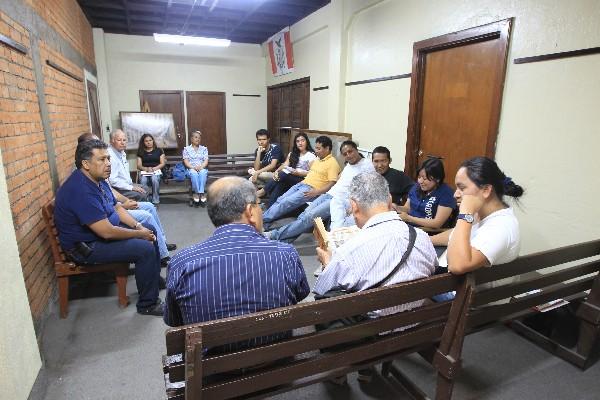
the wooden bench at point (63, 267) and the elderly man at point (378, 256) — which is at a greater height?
the elderly man at point (378, 256)

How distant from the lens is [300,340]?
44.7 inches

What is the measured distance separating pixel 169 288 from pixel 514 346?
205 cm

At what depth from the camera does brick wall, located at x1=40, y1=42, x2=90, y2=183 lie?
3063 millimetres

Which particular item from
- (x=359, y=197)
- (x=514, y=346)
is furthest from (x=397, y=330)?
(x=514, y=346)

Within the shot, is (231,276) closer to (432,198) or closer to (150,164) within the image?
(432,198)

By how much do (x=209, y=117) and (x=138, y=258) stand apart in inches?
233

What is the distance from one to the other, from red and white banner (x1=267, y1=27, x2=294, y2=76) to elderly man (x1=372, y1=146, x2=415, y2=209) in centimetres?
404

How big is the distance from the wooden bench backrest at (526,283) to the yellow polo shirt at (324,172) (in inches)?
94.3

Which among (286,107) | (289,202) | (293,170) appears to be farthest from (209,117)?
(289,202)

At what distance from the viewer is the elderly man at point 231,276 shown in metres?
1.08

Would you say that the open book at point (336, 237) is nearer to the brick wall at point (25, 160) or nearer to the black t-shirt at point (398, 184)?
the black t-shirt at point (398, 184)

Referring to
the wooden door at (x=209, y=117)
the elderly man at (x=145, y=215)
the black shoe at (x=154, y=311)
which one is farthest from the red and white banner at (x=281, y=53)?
the black shoe at (x=154, y=311)

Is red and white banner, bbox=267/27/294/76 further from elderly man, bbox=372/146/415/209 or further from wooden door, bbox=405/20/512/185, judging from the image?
elderly man, bbox=372/146/415/209

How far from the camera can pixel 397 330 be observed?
1.44m
